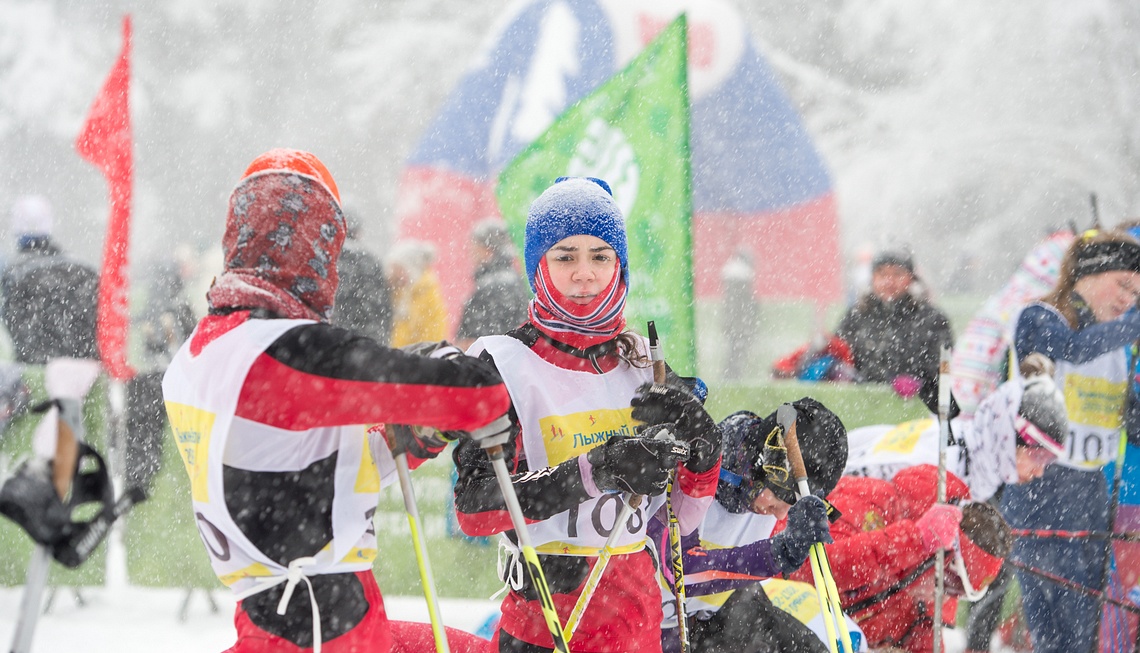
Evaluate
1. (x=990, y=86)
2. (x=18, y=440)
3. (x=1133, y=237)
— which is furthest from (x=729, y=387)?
(x=990, y=86)

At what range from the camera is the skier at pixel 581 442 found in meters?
2.38

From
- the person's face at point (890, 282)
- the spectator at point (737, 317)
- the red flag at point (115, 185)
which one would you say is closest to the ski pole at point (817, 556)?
the person's face at point (890, 282)

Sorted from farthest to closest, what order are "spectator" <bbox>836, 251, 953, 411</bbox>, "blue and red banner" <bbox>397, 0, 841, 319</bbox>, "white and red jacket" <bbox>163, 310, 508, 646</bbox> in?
"blue and red banner" <bbox>397, 0, 841, 319</bbox> → "spectator" <bbox>836, 251, 953, 411</bbox> → "white and red jacket" <bbox>163, 310, 508, 646</bbox>

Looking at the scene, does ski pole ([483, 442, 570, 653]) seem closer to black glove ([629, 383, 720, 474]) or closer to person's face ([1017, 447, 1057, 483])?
black glove ([629, 383, 720, 474])

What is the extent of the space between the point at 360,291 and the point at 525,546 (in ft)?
13.5

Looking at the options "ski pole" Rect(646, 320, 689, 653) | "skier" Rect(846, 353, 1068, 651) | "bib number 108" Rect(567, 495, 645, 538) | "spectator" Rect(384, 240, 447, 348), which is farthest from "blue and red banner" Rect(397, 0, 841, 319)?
"bib number 108" Rect(567, 495, 645, 538)

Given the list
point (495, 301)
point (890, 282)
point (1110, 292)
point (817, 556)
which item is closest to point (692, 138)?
point (890, 282)

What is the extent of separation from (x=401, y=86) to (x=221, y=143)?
496cm

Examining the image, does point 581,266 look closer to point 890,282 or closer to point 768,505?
point 768,505

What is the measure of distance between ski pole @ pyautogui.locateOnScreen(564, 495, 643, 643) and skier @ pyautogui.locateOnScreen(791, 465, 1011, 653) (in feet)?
4.90

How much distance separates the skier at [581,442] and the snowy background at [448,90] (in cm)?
2420

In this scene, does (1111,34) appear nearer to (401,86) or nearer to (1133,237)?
(401,86)

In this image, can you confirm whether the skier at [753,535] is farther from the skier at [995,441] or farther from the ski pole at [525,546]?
the skier at [995,441]

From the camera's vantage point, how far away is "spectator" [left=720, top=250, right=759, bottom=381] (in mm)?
14031
